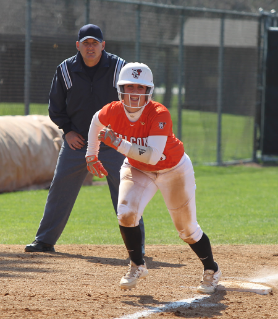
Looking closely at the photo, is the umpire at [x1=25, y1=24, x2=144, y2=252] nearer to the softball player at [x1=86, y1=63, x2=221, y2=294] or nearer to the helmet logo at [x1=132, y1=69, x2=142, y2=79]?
the softball player at [x1=86, y1=63, x2=221, y2=294]

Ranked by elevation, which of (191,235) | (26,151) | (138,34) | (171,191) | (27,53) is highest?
(138,34)

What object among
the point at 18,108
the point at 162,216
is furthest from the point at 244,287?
the point at 18,108

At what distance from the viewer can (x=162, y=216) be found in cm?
845

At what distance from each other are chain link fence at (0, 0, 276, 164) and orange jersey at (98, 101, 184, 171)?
6.68 meters

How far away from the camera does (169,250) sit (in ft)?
21.0

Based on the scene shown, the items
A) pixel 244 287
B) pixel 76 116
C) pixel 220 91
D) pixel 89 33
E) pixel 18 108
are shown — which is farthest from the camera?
pixel 220 91

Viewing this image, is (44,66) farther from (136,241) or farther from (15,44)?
(136,241)

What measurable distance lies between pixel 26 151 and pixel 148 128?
6.06 metres

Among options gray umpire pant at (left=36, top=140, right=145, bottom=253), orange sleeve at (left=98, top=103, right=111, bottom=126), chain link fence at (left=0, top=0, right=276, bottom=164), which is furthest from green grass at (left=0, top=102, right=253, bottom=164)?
orange sleeve at (left=98, top=103, right=111, bottom=126)

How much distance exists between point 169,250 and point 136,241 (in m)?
1.86

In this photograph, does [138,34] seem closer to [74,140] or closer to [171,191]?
[74,140]

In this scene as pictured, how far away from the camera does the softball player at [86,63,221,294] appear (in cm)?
446

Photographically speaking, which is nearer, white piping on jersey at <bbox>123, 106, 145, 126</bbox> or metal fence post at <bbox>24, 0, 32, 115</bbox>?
white piping on jersey at <bbox>123, 106, 145, 126</bbox>

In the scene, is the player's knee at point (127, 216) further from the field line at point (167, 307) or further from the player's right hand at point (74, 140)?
the player's right hand at point (74, 140)
